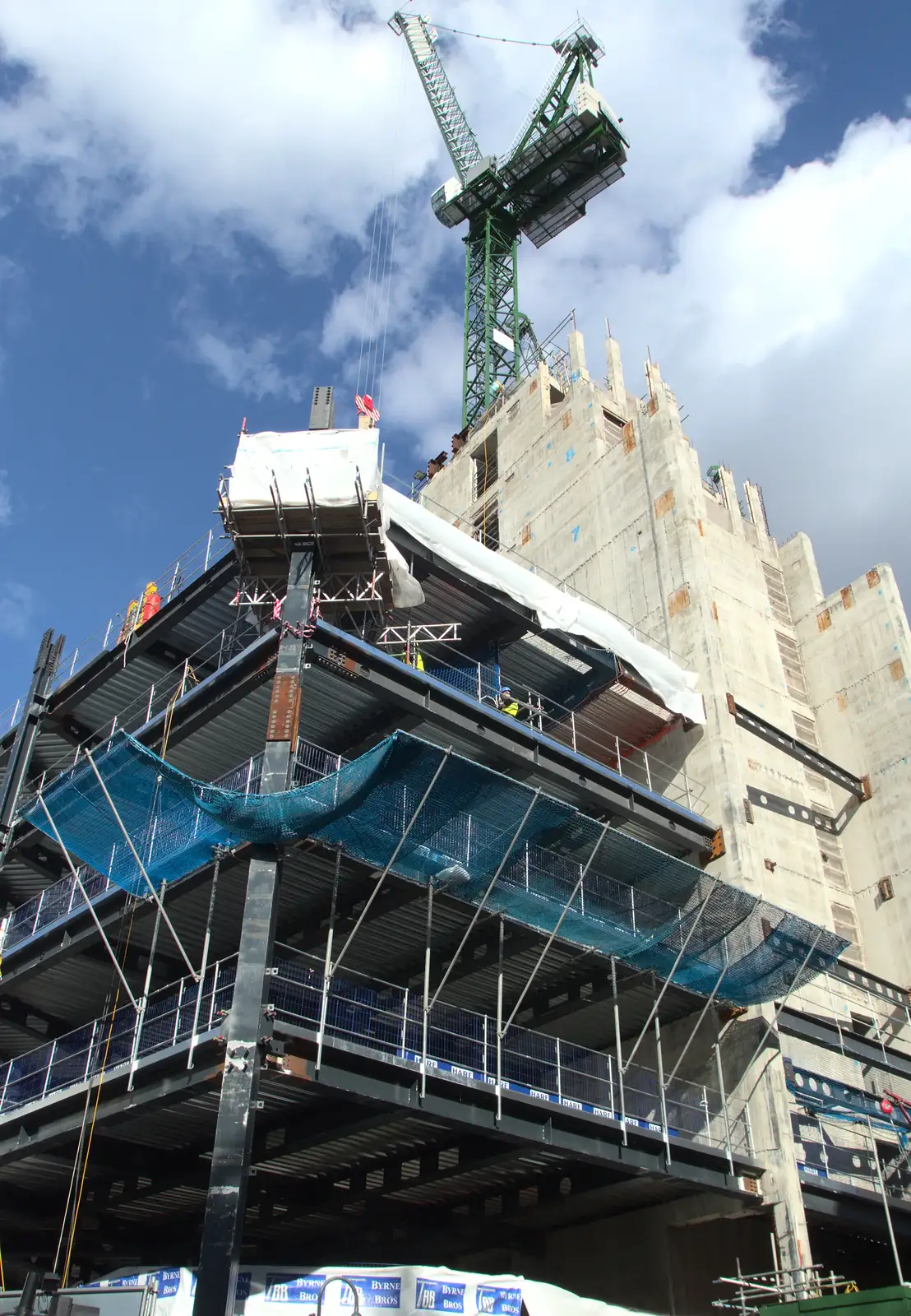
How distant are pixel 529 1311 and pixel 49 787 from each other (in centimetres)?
1275

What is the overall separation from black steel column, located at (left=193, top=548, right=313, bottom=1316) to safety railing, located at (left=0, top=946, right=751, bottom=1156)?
60cm

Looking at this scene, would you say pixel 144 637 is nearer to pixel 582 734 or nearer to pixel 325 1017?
pixel 582 734

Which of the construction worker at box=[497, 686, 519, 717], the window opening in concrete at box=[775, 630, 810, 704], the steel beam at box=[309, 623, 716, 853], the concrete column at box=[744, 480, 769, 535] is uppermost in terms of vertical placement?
the concrete column at box=[744, 480, 769, 535]

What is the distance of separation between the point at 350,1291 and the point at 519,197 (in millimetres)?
52195

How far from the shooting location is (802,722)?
106 ft

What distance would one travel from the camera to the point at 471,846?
20297 millimetres

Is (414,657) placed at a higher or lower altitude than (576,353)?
lower

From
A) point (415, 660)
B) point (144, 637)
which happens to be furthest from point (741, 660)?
point (144, 637)

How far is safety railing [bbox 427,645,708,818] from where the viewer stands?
2622 cm

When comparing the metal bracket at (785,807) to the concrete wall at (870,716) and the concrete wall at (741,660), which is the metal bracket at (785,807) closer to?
the concrete wall at (741,660)

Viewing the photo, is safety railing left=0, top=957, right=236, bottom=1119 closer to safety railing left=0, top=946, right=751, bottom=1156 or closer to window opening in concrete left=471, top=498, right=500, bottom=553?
safety railing left=0, top=946, right=751, bottom=1156

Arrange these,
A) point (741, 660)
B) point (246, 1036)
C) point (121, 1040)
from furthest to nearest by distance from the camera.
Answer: point (741, 660) < point (121, 1040) < point (246, 1036)

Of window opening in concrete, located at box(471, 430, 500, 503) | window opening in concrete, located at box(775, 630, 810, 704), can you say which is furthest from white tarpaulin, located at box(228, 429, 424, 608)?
window opening in concrete, located at box(471, 430, 500, 503)

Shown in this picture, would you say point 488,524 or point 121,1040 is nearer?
point 121,1040
